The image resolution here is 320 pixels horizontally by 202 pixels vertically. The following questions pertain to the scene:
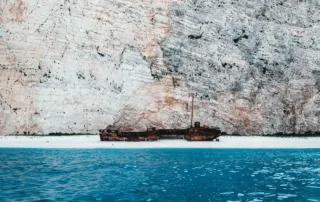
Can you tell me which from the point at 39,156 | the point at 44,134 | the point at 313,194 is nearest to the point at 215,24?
the point at 44,134

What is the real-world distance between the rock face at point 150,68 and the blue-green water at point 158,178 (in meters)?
16.6

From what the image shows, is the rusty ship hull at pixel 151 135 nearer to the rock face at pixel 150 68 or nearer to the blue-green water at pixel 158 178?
the rock face at pixel 150 68

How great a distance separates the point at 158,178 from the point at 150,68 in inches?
982

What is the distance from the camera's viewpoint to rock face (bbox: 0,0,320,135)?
3703 centimetres

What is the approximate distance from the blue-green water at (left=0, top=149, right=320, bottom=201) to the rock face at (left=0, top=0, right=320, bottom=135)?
54.4ft

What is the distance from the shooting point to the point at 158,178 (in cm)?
1403

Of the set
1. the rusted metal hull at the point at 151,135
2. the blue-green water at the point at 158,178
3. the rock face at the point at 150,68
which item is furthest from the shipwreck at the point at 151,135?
the blue-green water at the point at 158,178

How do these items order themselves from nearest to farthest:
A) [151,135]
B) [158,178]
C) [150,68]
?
[158,178], [151,135], [150,68]

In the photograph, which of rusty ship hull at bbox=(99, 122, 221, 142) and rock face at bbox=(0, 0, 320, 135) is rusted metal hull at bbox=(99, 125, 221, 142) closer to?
rusty ship hull at bbox=(99, 122, 221, 142)

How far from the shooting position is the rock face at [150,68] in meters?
37.0

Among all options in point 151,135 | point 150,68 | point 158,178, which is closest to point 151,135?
point 151,135

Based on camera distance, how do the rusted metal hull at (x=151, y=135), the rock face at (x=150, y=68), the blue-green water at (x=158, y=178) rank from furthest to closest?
the rock face at (x=150, y=68) < the rusted metal hull at (x=151, y=135) < the blue-green water at (x=158, y=178)

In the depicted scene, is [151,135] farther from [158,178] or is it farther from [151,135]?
[158,178]

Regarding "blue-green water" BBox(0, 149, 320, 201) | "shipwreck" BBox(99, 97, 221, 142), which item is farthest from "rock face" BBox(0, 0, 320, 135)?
"blue-green water" BBox(0, 149, 320, 201)
